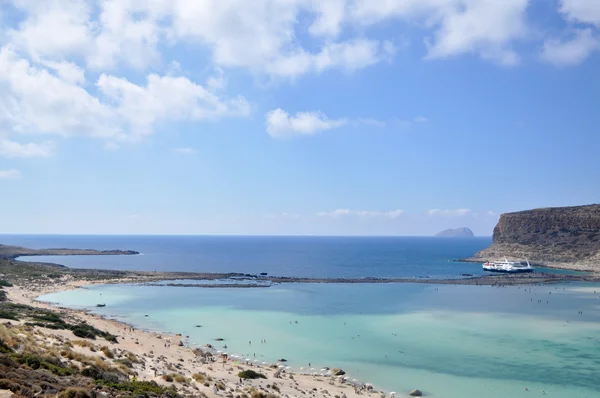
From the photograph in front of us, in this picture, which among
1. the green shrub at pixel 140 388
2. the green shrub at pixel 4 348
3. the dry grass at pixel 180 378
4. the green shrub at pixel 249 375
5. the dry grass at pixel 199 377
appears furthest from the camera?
the green shrub at pixel 249 375

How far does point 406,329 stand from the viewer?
150 ft

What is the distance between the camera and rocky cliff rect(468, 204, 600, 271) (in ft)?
398

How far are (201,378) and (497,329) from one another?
33715 millimetres

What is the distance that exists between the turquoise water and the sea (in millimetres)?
122

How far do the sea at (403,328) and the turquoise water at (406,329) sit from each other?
12cm

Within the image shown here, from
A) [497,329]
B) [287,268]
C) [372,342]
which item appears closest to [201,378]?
[372,342]

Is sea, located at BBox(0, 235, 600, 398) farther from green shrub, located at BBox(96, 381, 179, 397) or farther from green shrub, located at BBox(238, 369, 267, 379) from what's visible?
green shrub, located at BBox(96, 381, 179, 397)

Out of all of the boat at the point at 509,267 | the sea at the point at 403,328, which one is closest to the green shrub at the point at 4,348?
the sea at the point at 403,328

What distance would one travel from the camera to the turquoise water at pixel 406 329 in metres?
30.5

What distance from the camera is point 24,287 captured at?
6888 centimetres

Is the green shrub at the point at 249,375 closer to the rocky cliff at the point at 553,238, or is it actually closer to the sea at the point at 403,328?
the sea at the point at 403,328

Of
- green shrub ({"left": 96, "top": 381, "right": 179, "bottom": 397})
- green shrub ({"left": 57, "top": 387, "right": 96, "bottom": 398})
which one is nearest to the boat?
green shrub ({"left": 96, "top": 381, "right": 179, "bottom": 397})

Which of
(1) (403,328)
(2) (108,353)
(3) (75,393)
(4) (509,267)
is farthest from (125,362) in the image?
(4) (509,267)

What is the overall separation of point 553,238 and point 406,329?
111445mm
